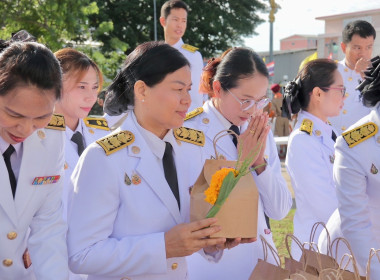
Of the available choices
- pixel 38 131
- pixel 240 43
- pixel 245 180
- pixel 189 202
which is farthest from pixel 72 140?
pixel 240 43

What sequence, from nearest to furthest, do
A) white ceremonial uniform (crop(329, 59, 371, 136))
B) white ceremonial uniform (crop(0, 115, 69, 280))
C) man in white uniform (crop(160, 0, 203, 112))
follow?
white ceremonial uniform (crop(0, 115, 69, 280)) → white ceremonial uniform (crop(329, 59, 371, 136)) → man in white uniform (crop(160, 0, 203, 112))

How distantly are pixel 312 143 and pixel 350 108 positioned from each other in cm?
208

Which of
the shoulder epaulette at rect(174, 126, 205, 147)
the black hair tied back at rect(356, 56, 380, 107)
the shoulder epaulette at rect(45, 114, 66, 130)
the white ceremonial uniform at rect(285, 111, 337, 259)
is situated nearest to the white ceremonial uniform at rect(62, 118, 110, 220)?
the shoulder epaulette at rect(45, 114, 66, 130)

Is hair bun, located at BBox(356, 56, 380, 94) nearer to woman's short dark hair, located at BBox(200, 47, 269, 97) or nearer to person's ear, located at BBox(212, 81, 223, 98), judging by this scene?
woman's short dark hair, located at BBox(200, 47, 269, 97)

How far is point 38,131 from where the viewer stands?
8.13 ft

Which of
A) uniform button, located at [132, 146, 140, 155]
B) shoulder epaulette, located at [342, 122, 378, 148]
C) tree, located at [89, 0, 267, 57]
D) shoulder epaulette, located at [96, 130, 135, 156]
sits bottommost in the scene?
tree, located at [89, 0, 267, 57]

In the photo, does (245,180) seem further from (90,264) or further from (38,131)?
(38,131)

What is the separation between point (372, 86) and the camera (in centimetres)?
272

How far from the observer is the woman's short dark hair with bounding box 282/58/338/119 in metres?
4.03

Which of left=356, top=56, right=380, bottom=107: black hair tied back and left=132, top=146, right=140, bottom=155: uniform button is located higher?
left=356, top=56, right=380, bottom=107: black hair tied back

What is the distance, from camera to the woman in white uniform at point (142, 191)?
2.27 m

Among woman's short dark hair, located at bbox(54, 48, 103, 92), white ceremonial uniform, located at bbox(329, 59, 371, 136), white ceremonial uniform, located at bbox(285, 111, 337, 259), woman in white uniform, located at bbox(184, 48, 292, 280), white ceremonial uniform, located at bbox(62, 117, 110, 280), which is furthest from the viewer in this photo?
white ceremonial uniform, located at bbox(329, 59, 371, 136)

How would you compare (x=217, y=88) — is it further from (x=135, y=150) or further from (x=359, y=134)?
(x=135, y=150)

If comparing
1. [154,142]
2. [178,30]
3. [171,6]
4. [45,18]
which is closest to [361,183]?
[154,142]
